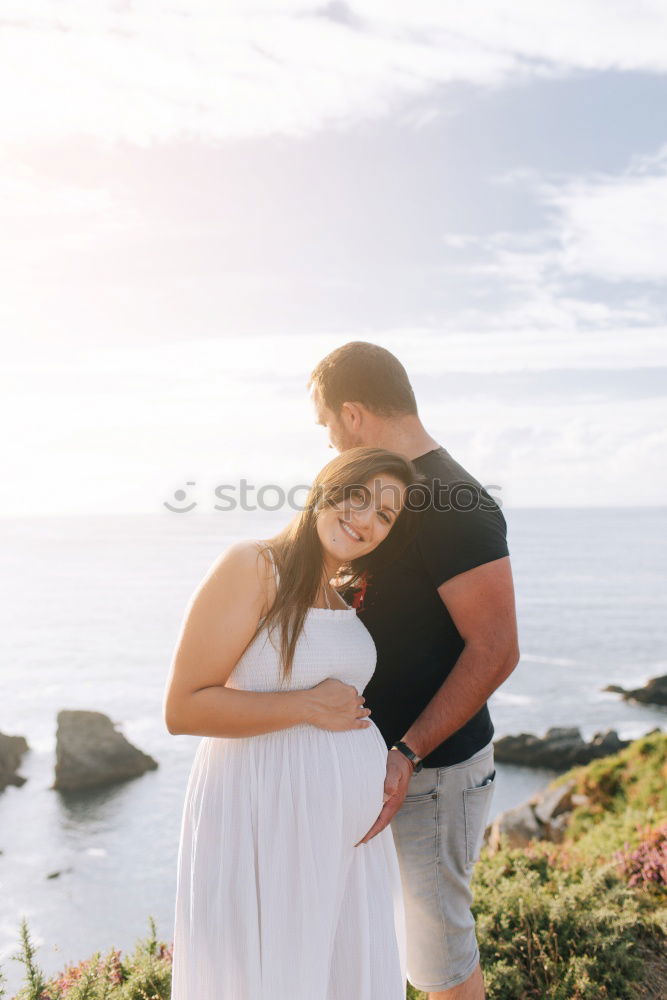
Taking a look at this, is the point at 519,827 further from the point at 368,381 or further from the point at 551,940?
the point at 368,381

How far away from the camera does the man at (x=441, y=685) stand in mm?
3344

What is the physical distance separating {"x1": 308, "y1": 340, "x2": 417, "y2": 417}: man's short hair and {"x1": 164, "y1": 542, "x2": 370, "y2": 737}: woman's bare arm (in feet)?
3.80

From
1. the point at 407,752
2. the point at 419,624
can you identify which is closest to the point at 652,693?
the point at 419,624

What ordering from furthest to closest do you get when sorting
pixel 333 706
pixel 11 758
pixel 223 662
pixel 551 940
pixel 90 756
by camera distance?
1. pixel 11 758
2. pixel 90 756
3. pixel 551 940
4. pixel 333 706
5. pixel 223 662

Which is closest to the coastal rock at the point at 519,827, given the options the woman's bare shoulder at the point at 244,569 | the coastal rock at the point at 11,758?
the woman's bare shoulder at the point at 244,569

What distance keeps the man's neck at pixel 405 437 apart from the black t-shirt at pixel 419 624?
94mm

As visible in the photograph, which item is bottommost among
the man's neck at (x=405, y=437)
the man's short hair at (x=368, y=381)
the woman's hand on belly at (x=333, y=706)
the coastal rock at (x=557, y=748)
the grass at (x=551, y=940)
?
the grass at (x=551, y=940)

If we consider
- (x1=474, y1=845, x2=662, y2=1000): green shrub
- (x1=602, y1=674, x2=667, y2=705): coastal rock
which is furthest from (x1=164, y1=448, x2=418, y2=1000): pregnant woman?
(x1=602, y1=674, x2=667, y2=705): coastal rock

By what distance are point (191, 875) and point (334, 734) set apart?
746mm

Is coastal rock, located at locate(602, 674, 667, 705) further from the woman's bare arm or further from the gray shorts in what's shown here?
the woman's bare arm

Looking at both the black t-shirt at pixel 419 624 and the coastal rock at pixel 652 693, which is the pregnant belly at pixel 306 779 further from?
the coastal rock at pixel 652 693

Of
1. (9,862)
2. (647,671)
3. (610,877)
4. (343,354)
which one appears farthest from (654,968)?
(647,671)

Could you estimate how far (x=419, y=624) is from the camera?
353cm

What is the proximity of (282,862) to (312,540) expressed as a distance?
1.22 meters
